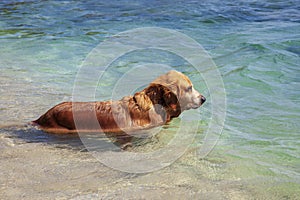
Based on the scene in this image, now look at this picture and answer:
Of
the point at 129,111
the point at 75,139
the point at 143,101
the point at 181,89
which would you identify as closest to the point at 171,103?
the point at 181,89

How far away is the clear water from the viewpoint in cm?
463

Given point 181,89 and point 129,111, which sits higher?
point 181,89

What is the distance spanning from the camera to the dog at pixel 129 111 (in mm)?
6043

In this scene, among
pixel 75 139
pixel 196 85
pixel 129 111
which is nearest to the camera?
pixel 75 139

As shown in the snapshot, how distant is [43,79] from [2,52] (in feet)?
10.2

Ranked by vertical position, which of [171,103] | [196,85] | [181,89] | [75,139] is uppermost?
[181,89]

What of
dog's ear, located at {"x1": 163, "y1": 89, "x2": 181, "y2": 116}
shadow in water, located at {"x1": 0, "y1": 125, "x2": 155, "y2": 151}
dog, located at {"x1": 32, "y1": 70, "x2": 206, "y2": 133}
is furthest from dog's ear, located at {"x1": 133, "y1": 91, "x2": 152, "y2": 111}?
shadow in water, located at {"x1": 0, "y1": 125, "x2": 155, "y2": 151}

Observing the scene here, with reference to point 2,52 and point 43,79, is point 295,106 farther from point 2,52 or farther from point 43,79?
point 2,52

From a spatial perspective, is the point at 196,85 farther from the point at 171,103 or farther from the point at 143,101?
the point at 143,101

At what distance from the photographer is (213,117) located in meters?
7.28

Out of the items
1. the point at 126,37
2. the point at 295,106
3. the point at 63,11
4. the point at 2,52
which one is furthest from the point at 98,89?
the point at 63,11

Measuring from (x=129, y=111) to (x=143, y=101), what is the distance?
256 mm

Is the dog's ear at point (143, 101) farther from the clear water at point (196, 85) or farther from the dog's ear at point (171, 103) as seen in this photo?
the clear water at point (196, 85)

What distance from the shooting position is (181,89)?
22.2 feet
